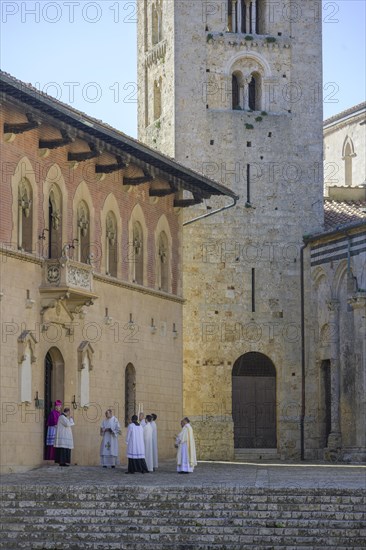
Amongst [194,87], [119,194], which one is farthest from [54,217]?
[194,87]

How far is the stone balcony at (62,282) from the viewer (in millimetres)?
31406

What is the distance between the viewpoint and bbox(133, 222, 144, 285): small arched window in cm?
3753

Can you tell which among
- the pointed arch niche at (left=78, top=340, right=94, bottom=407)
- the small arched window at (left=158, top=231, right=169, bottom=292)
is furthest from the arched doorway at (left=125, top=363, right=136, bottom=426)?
the small arched window at (left=158, top=231, right=169, bottom=292)

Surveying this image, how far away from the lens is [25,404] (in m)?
30.7

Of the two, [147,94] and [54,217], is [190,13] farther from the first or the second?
[54,217]

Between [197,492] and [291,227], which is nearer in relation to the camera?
[197,492]

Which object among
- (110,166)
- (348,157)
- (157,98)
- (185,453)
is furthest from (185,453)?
(348,157)

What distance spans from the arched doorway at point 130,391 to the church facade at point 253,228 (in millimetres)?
6397

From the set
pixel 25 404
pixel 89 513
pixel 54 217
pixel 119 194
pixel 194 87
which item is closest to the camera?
pixel 89 513

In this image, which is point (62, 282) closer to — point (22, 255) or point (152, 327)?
point (22, 255)

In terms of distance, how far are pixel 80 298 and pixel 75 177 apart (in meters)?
3.19

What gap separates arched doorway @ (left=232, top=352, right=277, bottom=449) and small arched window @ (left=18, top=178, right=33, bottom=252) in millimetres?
→ 13856

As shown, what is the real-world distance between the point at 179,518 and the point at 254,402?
2027cm

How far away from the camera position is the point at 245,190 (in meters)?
44.4
